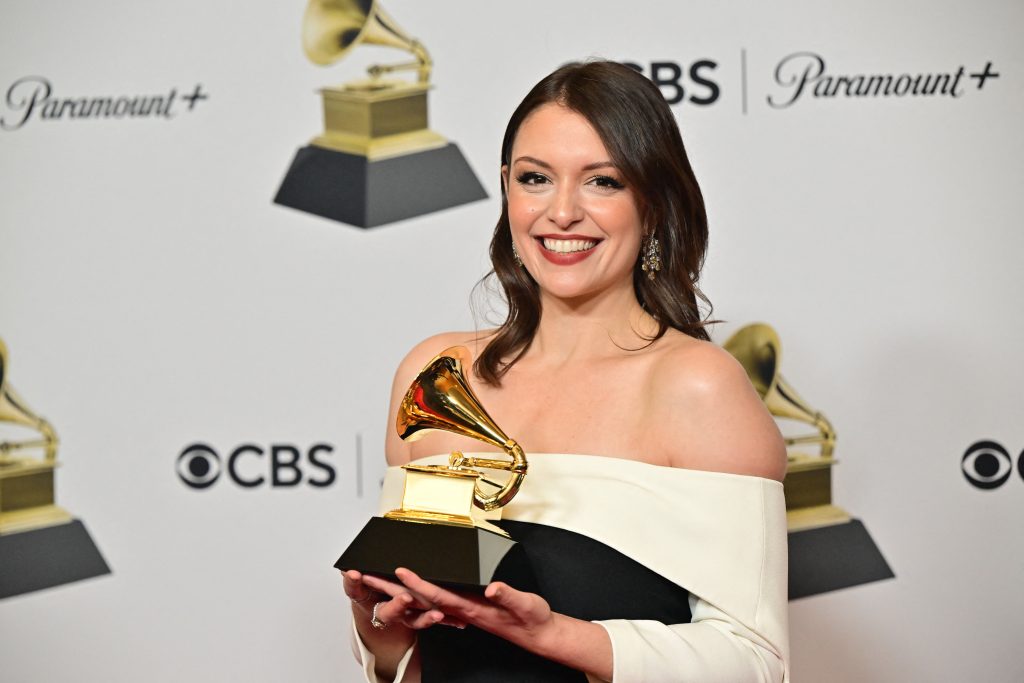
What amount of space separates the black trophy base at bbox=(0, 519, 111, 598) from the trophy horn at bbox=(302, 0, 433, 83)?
1277mm

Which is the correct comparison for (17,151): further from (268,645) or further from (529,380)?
(529,380)

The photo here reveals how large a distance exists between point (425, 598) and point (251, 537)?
1495 mm

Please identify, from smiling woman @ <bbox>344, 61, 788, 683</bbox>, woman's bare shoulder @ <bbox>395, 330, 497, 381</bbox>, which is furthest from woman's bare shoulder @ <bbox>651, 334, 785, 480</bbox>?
woman's bare shoulder @ <bbox>395, 330, 497, 381</bbox>

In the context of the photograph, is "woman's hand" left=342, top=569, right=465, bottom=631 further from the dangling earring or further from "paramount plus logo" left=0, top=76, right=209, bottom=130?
"paramount plus logo" left=0, top=76, right=209, bottom=130

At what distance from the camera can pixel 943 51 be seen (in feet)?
8.77

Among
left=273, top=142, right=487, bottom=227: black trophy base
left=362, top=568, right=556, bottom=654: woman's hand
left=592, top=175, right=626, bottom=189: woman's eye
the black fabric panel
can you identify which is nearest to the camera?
left=362, top=568, right=556, bottom=654: woman's hand

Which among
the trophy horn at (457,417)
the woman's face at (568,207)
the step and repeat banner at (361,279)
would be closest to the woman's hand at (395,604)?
the trophy horn at (457,417)

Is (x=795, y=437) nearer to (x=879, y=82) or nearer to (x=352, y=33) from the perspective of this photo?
(x=879, y=82)

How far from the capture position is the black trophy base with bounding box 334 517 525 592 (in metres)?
1.40

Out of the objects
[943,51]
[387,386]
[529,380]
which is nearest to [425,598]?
[529,380]

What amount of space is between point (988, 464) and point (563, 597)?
4.81 feet

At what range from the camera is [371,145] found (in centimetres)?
279

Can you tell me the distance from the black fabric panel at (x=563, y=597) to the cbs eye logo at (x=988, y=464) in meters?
1.30

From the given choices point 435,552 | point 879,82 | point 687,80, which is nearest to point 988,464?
point 879,82
